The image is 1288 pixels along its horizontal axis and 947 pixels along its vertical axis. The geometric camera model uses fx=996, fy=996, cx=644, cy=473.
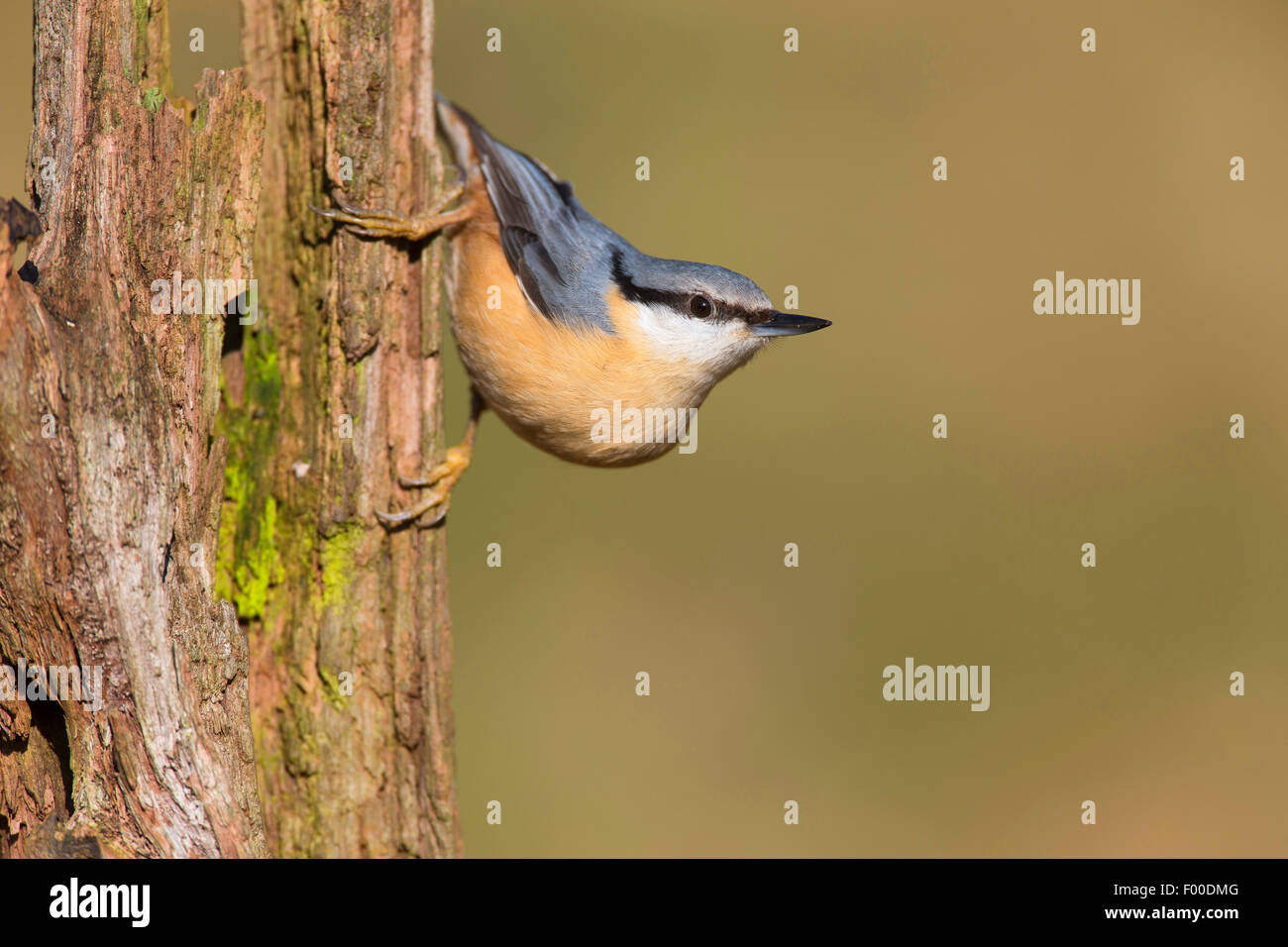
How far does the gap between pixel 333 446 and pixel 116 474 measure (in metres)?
0.84

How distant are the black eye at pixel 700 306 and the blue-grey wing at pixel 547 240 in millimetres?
293

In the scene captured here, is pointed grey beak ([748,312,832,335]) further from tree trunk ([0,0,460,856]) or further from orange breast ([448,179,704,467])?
tree trunk ([0,0,460,856])

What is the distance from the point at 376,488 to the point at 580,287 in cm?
97

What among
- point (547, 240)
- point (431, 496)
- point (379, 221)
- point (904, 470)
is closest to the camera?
point (379, 221)

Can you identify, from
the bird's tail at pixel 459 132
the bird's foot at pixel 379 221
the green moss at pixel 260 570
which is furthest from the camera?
the bird's tail at pixel 459 132

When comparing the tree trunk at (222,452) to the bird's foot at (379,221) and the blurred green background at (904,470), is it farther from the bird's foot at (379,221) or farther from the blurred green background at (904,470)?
the blurred green background at (904,470)

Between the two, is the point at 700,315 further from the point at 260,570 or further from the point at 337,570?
the point at 260,570

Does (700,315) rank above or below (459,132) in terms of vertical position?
below

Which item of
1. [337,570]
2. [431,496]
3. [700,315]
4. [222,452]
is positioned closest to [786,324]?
[700,315]

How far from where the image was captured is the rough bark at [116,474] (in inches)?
90.0

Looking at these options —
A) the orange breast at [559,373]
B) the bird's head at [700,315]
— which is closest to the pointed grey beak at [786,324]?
the bird's head at [700,315]

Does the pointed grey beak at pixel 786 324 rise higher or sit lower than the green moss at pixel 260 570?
higher

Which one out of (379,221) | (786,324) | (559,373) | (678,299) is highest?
(379,221)

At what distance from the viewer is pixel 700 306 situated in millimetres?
3338
